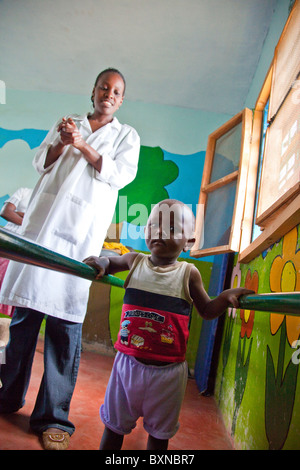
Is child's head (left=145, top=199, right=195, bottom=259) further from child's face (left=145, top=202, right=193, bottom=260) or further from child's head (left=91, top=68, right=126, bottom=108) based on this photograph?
child's head (left=91, top=68, right=126, bottom=108)

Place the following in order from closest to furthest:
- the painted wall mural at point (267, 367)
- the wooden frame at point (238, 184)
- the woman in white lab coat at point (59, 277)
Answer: the painted wall mural at point (267, 367) → the woman in white lab coat at point (59, 277) → the wooden frame at point (238, 184)

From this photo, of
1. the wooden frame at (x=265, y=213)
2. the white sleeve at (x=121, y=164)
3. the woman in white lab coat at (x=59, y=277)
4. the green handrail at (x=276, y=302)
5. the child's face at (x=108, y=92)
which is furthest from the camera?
the child's face at (x=108, y=92)

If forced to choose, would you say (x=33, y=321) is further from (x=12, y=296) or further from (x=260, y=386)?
(x=260, y=386)

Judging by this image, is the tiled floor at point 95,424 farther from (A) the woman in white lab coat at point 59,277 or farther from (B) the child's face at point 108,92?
(B) the child's face at point 108,92

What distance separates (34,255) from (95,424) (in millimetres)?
1205

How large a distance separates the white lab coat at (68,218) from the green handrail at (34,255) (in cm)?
54

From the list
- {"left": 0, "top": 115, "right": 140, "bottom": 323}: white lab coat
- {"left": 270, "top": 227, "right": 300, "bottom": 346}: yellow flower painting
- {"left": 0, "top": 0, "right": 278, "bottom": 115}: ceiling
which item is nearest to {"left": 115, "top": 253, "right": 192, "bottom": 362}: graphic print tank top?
{"left": 270, "top": 227, "right": 300, "bottom": 346}: yellow flower painting

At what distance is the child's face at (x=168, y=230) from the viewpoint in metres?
0.92

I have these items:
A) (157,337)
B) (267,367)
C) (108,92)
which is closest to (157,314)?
(157,337)

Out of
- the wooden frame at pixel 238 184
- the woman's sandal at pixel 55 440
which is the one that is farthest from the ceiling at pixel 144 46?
the woman's sandal at pixel 55 440

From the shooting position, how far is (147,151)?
394 cm

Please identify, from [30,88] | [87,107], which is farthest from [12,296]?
[30,88]

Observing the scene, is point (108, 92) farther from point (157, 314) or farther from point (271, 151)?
point (157, 314)

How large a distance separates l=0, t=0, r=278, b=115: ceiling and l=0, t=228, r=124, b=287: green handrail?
291 centimetres
